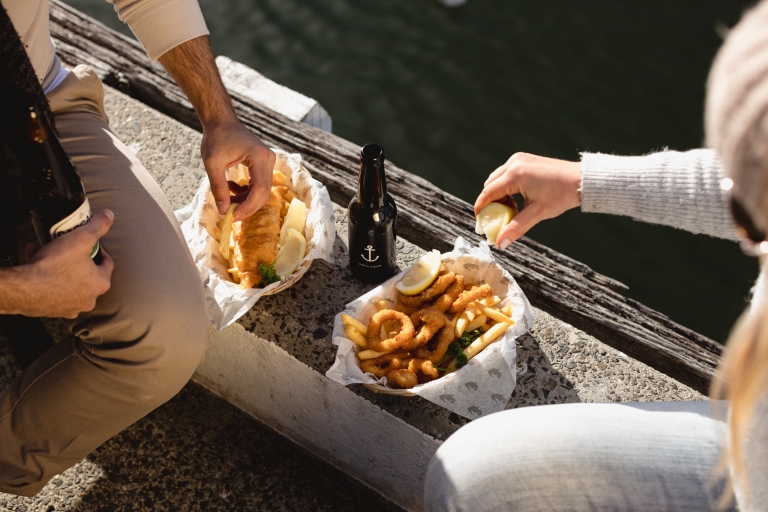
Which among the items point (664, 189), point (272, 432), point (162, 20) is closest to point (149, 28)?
point (162, 20)

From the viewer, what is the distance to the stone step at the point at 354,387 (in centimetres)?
239

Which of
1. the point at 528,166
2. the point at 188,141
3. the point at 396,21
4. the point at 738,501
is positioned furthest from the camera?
the point at 396,21

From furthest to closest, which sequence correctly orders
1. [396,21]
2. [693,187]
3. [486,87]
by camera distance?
[396,21] → [486,87] → [693,187]

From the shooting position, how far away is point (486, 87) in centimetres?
657

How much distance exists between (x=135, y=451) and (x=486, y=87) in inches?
197

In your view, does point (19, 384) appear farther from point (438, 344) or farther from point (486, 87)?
point (486, 87)

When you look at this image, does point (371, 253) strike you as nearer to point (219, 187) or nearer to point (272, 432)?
point (219, 187)

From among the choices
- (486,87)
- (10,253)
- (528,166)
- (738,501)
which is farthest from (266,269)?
(486,87)

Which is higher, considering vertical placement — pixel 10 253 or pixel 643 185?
pixel 10 253

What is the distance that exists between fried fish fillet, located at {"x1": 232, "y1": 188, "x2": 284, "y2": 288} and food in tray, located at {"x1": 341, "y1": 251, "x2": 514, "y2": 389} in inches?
16.1

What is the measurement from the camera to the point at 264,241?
2.49 meters

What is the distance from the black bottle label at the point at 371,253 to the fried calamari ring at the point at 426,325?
0.31 metres

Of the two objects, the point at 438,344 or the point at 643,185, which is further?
the point at 438,344

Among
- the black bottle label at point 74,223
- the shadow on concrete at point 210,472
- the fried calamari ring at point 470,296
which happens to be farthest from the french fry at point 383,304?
the black bottle label at point 74,223
